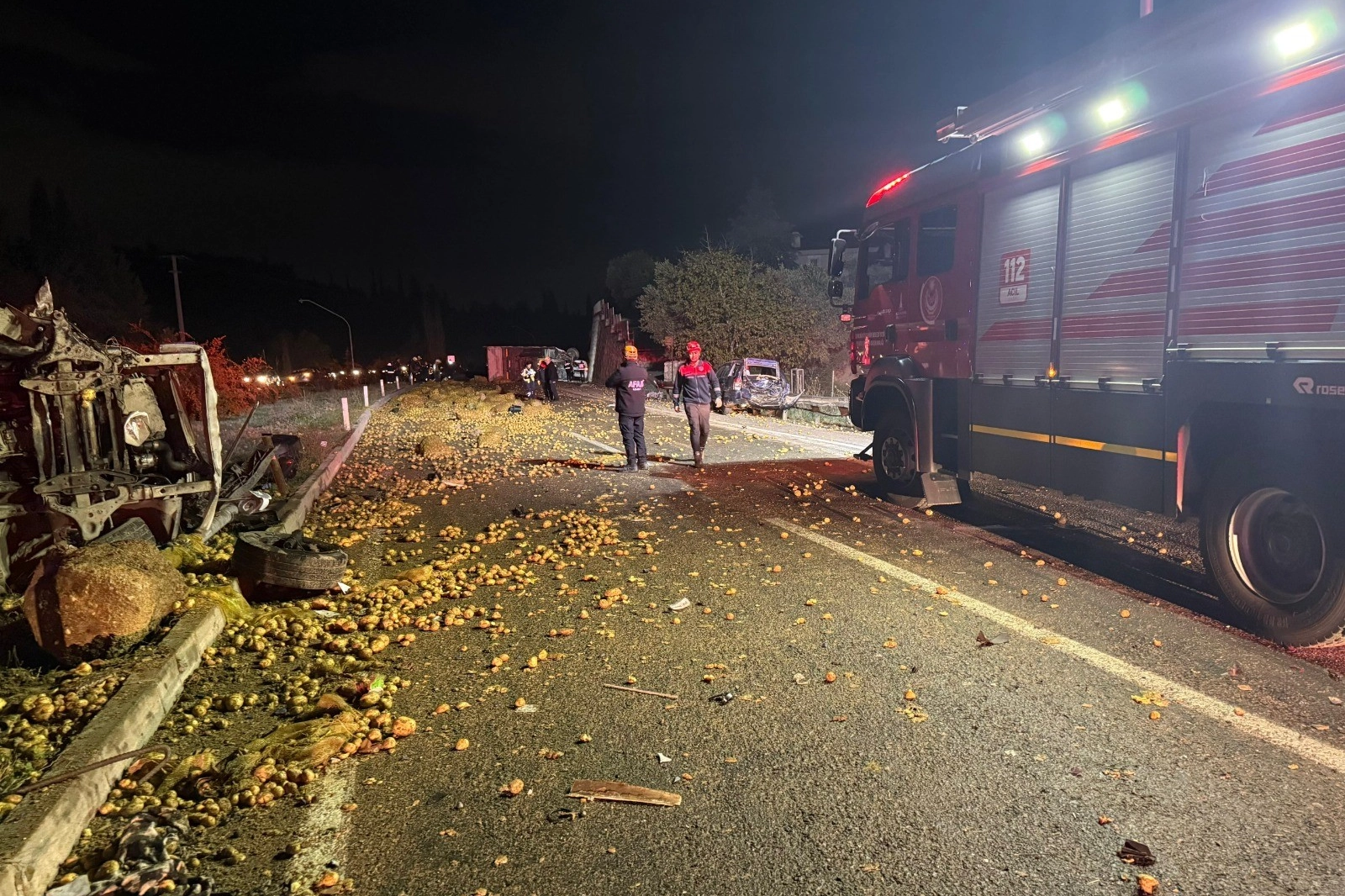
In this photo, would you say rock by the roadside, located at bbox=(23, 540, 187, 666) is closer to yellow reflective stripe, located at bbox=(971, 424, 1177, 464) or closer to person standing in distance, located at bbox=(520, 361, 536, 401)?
yellow reflective stripe, located at bbox=(971, 424, 1177, 464)

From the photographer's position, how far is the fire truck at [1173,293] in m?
4.72

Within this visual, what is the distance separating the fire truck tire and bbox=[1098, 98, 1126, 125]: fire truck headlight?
9.52 ft

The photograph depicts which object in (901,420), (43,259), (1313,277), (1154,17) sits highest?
(43,259)

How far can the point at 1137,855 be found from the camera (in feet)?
9.41

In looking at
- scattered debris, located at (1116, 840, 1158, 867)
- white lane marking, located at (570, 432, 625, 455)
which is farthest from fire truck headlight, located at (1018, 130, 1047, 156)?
white lane marking, located at (570, 432, 625, 455)

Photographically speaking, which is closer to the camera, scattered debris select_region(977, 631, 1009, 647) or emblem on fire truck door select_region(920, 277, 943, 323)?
scattered debris select_region(977, 631, 1009, 647)

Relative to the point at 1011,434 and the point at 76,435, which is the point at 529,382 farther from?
the point at 1011,434

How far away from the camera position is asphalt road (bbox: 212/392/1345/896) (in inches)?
112

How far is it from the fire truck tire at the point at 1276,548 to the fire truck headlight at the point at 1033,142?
11.3 ft

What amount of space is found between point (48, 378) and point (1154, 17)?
889 cm

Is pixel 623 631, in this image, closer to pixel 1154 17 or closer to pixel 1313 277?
pixel 1313 277

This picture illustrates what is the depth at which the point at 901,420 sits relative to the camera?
9.41 metres

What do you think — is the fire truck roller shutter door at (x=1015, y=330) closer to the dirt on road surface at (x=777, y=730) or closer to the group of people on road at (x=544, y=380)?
the dirt on road surface at (x=777, y=730)

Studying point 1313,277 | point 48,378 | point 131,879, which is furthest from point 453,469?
point 1313,277
